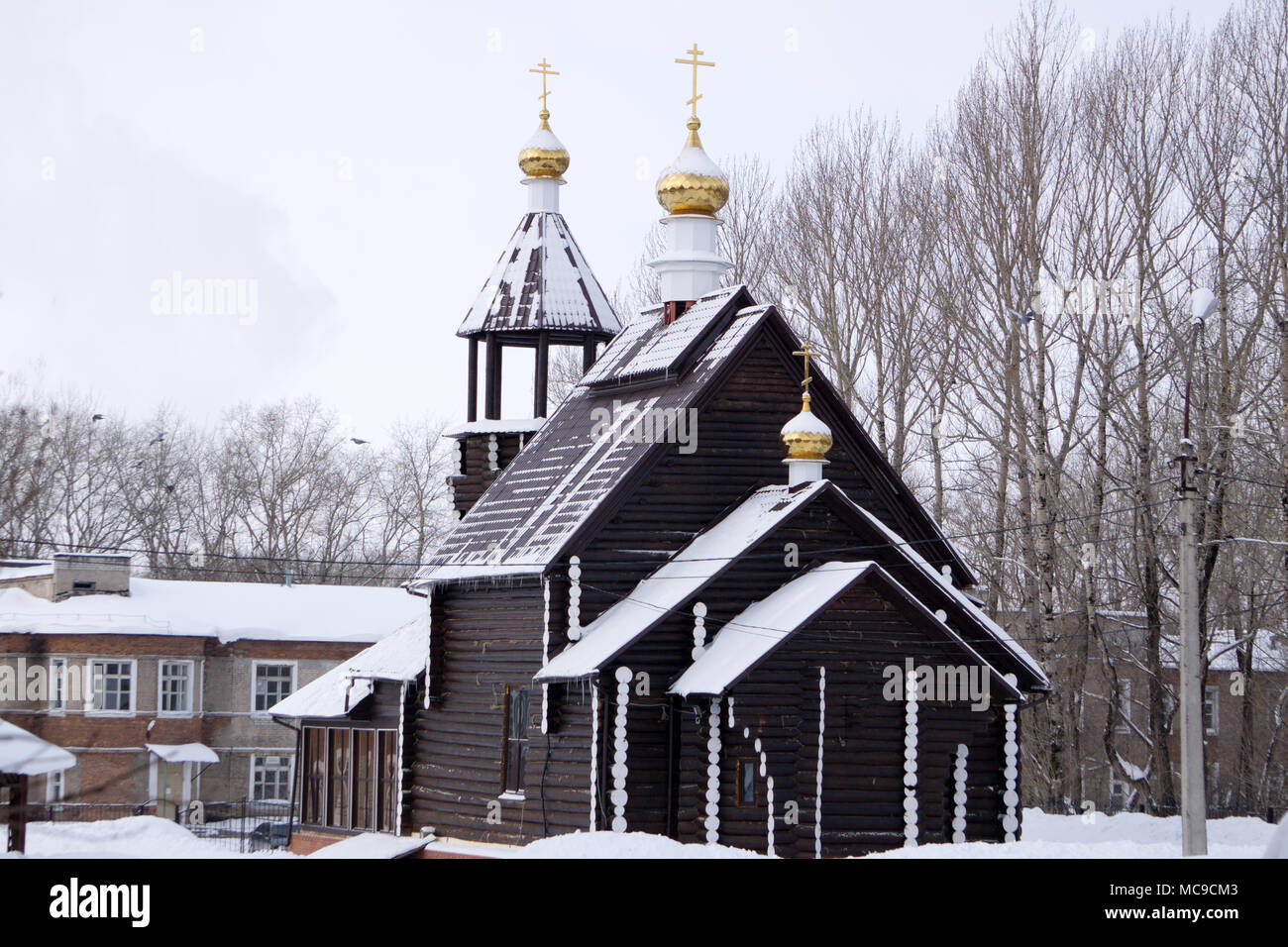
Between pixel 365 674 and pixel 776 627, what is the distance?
27.9ft

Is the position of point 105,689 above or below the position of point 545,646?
below

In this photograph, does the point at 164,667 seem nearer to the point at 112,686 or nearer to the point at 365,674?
the point at 112,686

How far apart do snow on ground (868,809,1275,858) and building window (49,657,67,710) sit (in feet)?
71.7

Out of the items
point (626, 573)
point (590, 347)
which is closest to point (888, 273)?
point (590, 347)

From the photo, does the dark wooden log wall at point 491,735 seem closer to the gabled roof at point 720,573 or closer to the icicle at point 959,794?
the gabled roof at point 720,573

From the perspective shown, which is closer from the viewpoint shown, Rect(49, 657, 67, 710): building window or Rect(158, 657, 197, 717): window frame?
Rect(49, 657, 67, 710): building window

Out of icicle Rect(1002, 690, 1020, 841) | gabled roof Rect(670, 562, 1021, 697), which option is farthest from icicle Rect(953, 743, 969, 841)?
gabled roof Rect(670, 562, 1021, 697)

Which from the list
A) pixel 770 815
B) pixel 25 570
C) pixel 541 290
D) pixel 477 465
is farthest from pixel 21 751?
pixel 25 570

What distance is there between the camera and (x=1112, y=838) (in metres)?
22.6

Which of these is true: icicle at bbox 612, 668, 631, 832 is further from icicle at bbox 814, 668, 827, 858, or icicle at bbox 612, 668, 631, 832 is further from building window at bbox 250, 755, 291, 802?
building window at bbox 250, 755, 291, 802

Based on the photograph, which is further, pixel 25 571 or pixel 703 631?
pixel 25 571

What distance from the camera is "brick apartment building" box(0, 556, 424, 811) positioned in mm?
37062

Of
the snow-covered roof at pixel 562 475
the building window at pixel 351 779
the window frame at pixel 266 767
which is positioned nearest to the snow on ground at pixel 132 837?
the building window at pixel 351 779
